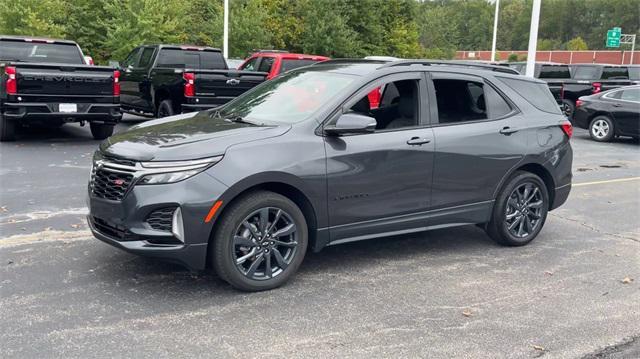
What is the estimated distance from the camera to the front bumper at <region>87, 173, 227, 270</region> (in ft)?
14.4

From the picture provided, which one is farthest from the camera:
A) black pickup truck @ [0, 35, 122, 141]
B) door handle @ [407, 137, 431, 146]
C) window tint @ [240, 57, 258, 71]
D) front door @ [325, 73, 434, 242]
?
window tint @ [240, 57, 258, 71]

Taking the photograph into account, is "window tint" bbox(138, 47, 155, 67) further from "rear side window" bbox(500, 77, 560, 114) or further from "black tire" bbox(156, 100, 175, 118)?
"rear side window" bbox(500, 77, 560, 114)

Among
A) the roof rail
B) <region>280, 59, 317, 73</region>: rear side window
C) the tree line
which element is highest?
the tree line

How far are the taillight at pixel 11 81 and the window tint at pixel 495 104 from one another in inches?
319

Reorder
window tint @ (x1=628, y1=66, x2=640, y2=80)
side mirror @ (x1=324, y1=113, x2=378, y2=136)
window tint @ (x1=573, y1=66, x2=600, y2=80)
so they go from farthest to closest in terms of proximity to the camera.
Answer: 1. window tint @ (x1=628, y1=66, x2=640, y2=80)
2. window tint @ (x1=573, y1=66, x2=600, y2=80)
3. side mirror @ (x1=324, y1=113, x2=378, y2=136)

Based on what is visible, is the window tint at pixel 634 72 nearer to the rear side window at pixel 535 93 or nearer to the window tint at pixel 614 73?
the window tint at pixel 614 73

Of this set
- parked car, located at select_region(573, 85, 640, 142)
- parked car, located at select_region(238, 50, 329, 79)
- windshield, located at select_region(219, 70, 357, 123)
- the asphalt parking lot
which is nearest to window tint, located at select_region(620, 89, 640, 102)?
parked car, located at select_region(573, 85, 640, 142)

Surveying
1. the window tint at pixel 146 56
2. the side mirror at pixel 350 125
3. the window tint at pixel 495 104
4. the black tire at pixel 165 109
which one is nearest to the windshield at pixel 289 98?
the side mirror at pixel 350 125

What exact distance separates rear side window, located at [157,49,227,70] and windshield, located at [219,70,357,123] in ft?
28.5

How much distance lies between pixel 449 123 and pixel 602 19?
131 m

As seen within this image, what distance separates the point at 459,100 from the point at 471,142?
44 centimetres

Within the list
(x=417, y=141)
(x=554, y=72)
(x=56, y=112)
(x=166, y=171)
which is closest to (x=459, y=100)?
(x=417, y=141)

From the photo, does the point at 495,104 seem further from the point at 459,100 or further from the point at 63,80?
the point at 63,80

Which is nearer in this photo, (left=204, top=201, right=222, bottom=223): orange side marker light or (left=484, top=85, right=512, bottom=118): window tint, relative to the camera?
(left=204, top=201, right=222, bottom=223): orange side marker light
